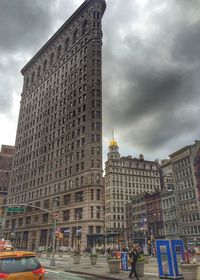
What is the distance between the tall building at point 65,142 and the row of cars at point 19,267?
5565cm

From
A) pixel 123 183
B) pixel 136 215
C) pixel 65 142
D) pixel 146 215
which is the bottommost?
pixel 146 215

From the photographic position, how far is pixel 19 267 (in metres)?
9.03

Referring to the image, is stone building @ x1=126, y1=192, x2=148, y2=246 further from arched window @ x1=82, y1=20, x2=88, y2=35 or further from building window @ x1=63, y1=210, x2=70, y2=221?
arched window @ x1=82, y1=20, x2=88, y2=35

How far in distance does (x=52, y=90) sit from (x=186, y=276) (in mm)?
89156

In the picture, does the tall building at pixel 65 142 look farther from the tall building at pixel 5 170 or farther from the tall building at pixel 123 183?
the tall building at pixel 5 170

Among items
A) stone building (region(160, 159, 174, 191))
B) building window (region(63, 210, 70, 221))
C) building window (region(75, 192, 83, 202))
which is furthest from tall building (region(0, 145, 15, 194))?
building window (region(75, 192, 83, 202))

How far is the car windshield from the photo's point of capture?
29.0 feet

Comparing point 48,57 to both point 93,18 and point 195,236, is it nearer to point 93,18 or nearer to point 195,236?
point 93,18

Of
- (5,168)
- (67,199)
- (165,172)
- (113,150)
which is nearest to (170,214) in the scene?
(67,199)

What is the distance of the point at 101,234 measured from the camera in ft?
204

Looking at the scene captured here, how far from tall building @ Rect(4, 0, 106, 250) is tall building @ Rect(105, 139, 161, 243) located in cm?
4802

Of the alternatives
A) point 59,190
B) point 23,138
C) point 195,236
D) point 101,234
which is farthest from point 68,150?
point 195,236

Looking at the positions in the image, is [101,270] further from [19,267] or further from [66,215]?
[66,215]

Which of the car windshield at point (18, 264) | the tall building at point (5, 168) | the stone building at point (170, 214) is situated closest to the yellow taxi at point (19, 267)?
the car windshield at point (18, 264)
